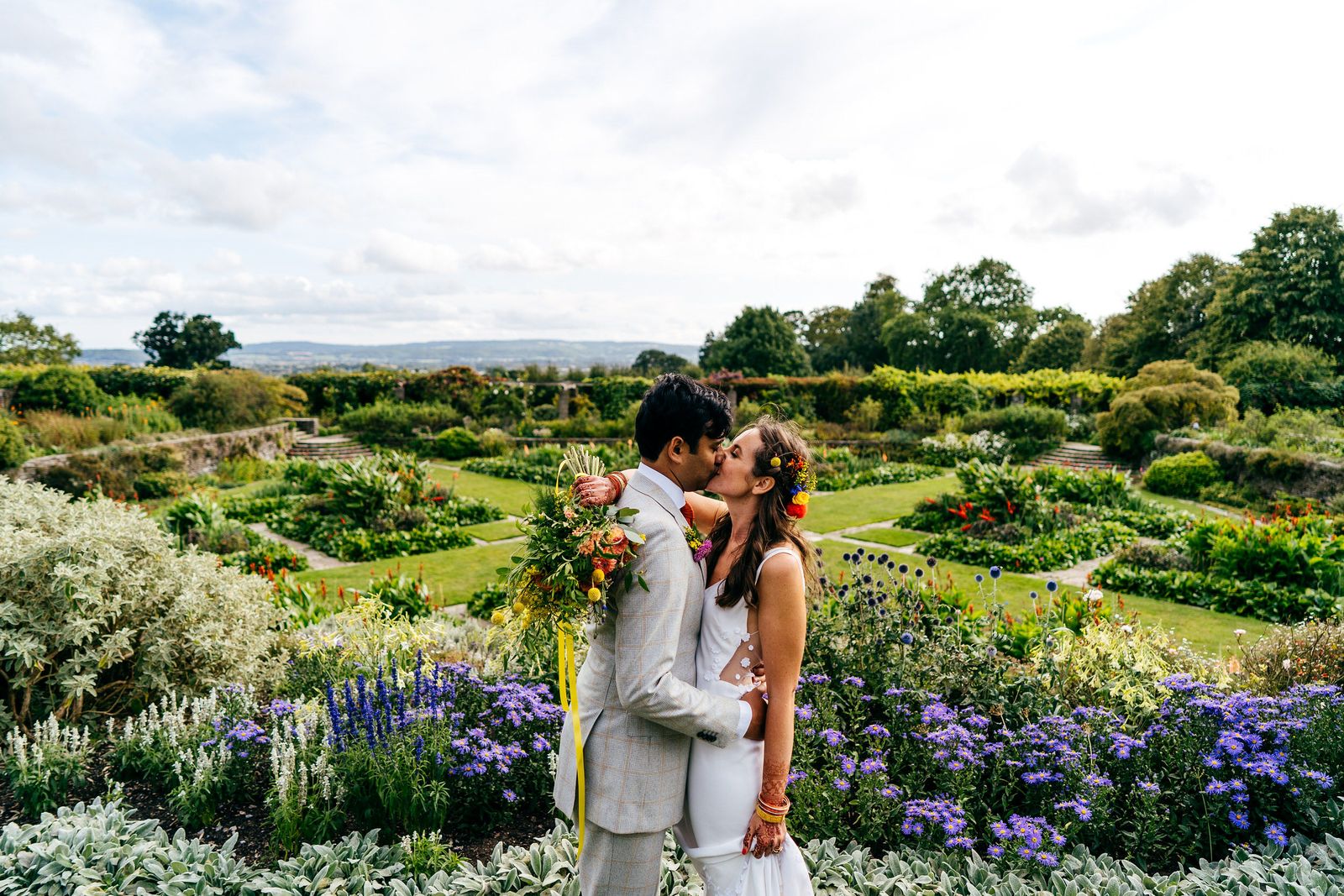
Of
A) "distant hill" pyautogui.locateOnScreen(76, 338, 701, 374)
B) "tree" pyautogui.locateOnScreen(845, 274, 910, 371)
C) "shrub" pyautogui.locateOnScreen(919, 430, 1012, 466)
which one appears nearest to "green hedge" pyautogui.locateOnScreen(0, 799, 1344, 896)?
"shrub" pyautogui.locateOnScreen(919, 430, 1012, 466)

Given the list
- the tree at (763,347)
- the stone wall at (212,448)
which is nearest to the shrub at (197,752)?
the stone wall at (212,448)

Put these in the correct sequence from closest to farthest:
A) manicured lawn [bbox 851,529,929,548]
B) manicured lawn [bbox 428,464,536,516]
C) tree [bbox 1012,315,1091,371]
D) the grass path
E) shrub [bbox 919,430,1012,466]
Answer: the grass path → manicured lawn [bbox 851,529,929,548] → manicured lawn [bbox 428,464,536,516] → shrub [bbox 919,430,1012,466] → tree [bbox 1012,315,1091,371]

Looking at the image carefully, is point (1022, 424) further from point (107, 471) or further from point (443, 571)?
point (107, 471)

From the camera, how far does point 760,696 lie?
2.08 meters

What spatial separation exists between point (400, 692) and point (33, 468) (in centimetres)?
1057

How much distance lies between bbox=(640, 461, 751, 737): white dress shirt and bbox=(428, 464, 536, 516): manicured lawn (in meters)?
9.85

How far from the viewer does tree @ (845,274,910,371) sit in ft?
180

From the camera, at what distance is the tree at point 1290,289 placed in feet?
86.9

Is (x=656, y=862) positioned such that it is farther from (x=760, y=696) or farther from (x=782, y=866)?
(x=760, y=696)

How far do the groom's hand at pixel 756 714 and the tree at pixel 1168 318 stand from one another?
36.6 meters

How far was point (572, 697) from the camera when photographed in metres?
2.02

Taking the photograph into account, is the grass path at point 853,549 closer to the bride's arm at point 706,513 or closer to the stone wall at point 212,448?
the bride's arm at point 706,513

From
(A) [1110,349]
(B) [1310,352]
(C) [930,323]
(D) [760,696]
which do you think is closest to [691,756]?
(D) [760,696]

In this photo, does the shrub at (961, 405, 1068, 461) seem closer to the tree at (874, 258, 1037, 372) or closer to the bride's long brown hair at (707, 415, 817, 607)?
the bride's long brown hair at (707, 415, 817, 607)
